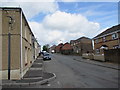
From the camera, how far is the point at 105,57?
2848cm

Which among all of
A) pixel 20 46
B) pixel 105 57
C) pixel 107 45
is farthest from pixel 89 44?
pixel 20 46

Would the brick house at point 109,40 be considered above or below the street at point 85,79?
above

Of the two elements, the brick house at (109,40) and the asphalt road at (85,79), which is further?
the brick house at (109,40)

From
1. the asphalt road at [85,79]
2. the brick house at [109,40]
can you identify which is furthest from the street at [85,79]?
the brick house at [109,40]

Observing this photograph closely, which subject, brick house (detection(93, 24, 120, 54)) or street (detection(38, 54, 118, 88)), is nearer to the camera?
street (detection(38, 54, 118, 88))

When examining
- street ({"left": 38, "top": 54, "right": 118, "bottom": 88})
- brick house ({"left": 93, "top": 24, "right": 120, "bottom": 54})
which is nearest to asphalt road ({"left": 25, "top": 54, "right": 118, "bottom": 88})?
street ({"left": 38, "top": 54, "right": 118, "bottom": 88})

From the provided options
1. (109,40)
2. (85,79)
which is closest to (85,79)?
(85,79)

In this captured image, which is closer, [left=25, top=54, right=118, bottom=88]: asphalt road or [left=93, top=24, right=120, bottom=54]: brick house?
[left=25, top=54, right=118, bottom=88]: asphalt road

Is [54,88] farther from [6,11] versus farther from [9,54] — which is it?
[6,11]

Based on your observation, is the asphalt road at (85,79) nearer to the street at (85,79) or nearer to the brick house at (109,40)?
the street at (85,79)

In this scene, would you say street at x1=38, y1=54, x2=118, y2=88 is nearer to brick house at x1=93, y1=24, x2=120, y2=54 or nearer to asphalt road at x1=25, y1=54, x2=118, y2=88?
asphalt road at x1=25, y1=54, x2=118, y2=88

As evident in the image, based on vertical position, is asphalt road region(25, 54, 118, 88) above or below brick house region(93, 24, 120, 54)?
below

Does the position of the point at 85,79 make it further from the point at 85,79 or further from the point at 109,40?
the point at 109,40

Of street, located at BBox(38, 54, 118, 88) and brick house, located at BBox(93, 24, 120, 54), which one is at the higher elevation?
brick house, located at BBox(93, 24, 120, 54)
